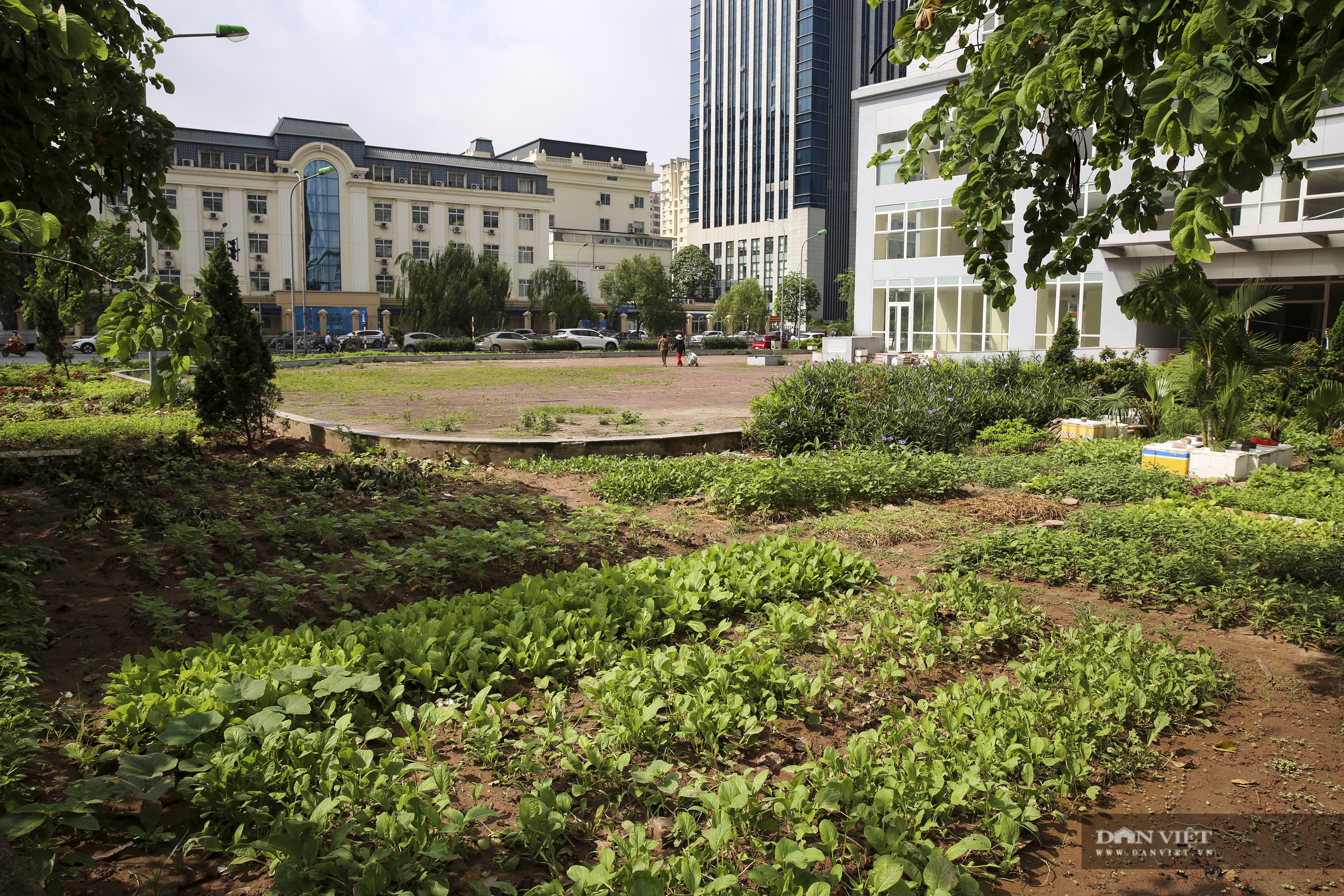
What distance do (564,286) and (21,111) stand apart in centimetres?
6183

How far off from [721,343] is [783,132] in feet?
223

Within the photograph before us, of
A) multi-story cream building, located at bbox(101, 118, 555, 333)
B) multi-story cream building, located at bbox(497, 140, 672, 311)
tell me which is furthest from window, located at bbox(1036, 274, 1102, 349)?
multi-story cream building, located at bbox(497, 140, 672, 311)

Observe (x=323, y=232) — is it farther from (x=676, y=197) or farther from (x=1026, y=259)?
(x=676, y=197)

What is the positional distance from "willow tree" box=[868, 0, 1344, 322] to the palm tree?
3947 mm

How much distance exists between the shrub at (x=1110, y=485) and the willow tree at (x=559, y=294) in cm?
→ 5939

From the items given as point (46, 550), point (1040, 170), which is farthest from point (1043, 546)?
point (46, 550)

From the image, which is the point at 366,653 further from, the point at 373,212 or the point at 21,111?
the point at 373,212

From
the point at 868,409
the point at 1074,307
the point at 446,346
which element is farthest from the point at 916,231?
the point at 868,409

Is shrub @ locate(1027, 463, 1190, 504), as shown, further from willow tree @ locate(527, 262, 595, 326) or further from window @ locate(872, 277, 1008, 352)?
willow tree @ locate(527, 262, 595, 326)

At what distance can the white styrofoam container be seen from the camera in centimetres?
933

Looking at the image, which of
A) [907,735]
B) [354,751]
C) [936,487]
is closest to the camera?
[354,751]

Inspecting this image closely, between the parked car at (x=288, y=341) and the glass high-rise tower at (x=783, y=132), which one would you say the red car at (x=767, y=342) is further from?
the glass high-rise tower at (x=783, y=132)

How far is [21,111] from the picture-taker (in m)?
4.89

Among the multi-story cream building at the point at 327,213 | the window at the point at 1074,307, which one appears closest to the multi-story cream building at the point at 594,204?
the multi-story cream building at the point at 327,213
